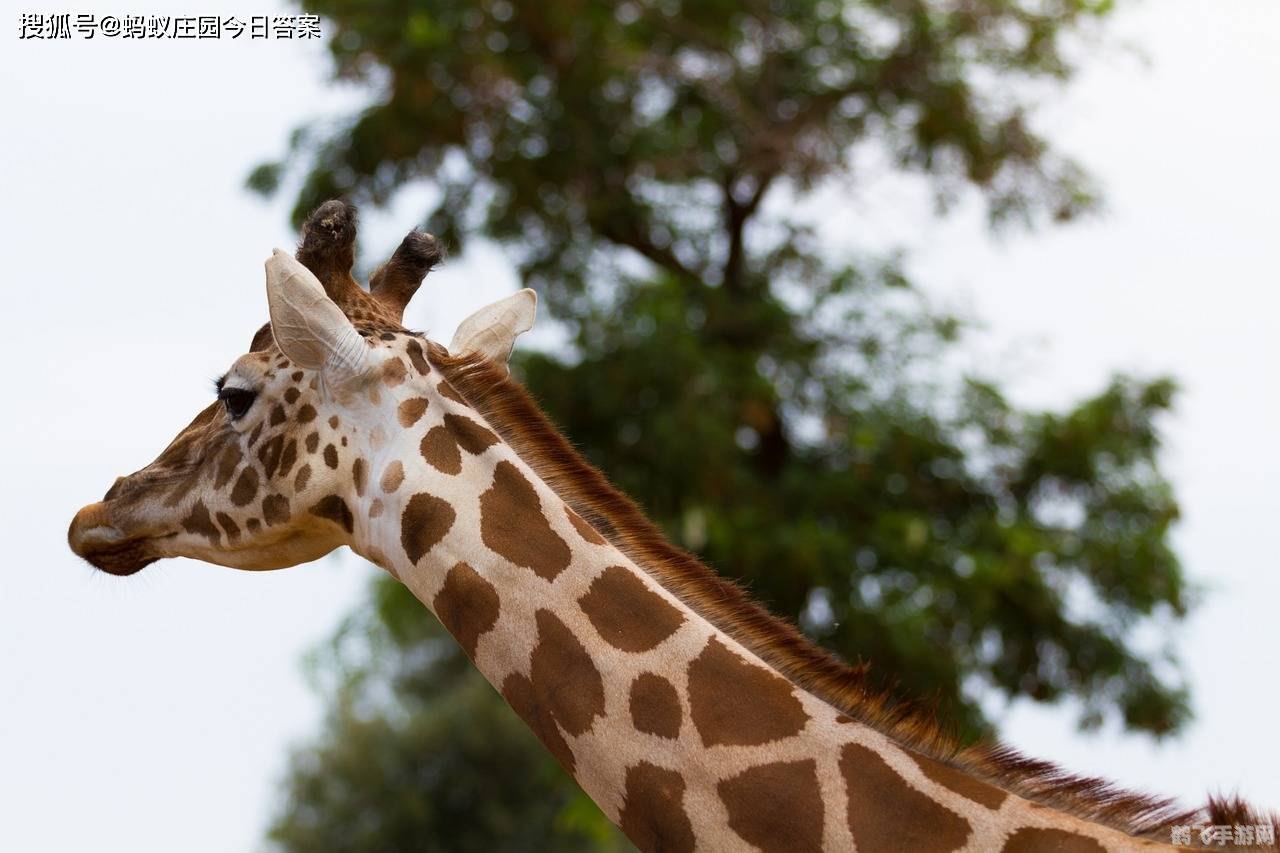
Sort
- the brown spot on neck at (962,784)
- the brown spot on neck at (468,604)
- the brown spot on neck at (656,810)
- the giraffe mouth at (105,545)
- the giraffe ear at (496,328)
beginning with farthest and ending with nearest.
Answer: the giraffe ear at (496,328)
the giraffe mouth at (105,545)
the brown spot on neck at (468,604)
the brown spot on neck at (656,810)
the brown spot on neck at (962,784)

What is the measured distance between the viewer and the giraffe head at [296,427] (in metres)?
4.40

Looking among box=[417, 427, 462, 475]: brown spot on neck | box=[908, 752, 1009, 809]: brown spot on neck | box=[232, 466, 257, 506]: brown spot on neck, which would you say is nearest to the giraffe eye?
box=[232, 466, 257, 506]: brown spot on neck

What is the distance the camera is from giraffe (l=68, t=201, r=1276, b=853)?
3.75 m

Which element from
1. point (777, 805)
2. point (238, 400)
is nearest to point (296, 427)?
point (238, 400)

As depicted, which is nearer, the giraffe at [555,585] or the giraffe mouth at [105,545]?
the giraffe at [555,585]

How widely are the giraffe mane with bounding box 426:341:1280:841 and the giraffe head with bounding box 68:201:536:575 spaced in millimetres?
184

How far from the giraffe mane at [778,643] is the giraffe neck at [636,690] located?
4 centimetres

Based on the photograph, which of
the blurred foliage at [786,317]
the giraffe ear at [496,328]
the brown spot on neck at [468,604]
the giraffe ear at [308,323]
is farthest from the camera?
the blurred foliage at [786,317]

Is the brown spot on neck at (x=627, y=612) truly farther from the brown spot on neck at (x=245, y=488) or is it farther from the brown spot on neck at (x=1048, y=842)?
the brown spot on neck at (x=245, y=488)

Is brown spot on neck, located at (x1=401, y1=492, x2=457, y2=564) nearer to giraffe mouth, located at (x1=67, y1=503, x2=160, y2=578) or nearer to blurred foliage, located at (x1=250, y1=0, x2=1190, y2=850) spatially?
giraffe mouth, located at (x1=67, y1=503, x2=160, y2=578)

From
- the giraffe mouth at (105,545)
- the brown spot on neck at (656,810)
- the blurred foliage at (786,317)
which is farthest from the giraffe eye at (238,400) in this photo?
the blurred foliage at (786,317)

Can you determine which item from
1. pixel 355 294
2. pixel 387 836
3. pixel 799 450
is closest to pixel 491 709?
pixel 387 836

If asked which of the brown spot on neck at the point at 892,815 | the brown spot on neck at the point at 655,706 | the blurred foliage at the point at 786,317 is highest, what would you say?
the blurred foliage at the point at 786,317

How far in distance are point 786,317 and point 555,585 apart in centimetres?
1315
